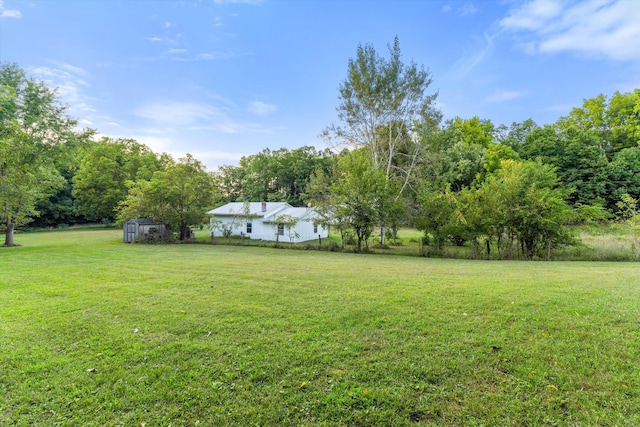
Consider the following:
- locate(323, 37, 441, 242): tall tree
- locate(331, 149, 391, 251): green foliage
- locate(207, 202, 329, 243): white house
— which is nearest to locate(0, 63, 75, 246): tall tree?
locate(207, 202, 329, 243): white house

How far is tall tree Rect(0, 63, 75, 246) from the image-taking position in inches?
582

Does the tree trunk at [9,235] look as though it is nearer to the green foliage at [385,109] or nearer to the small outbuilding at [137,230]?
the small outbuilding at [137,230]

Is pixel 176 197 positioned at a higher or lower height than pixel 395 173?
lower

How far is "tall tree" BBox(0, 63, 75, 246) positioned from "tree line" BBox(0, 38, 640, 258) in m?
0.06

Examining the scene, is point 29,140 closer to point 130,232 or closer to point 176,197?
point 130,232

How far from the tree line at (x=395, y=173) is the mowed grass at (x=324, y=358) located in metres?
8.33

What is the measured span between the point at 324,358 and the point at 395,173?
753 inches

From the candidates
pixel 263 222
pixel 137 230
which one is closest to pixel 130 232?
pixel 137 230

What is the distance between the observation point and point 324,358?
296 cm

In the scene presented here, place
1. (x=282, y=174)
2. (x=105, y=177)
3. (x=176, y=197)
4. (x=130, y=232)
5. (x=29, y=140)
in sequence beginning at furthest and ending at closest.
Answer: (x=282, y=174)
(x=105, y=177)
(x=130, y=232)
(x=176, y=197)
(x=29, y=140)

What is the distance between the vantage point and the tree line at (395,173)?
13.0m

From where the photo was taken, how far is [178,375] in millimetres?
2719

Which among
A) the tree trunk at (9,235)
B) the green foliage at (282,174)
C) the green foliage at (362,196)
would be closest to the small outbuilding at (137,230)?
the tree trunk at (9,235)

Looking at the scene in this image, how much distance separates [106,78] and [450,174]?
2560cm
